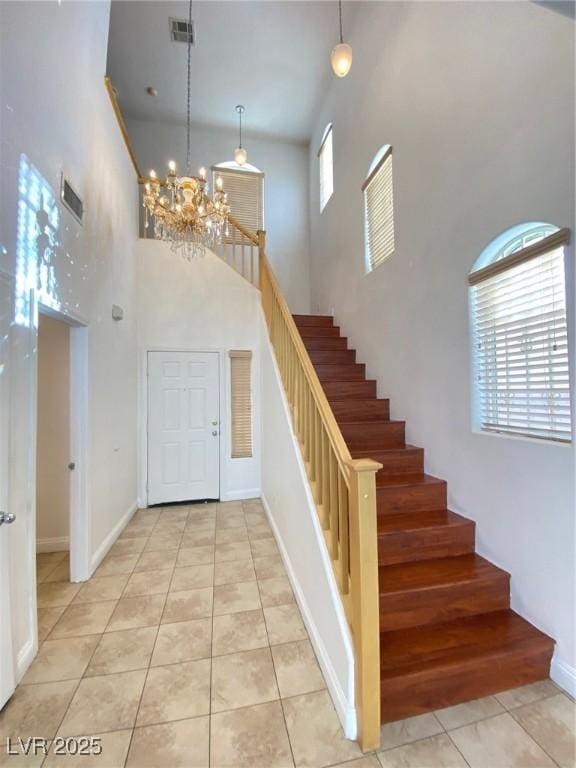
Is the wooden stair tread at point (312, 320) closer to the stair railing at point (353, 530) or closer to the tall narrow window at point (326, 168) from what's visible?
the tall narrow window at point (326, 168)

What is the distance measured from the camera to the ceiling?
4035mm

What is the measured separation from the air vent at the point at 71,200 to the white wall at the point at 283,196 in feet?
13.1

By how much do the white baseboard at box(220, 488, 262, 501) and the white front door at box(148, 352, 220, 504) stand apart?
0.37 feet

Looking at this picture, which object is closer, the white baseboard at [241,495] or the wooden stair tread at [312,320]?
the white baseboard at [241,495]

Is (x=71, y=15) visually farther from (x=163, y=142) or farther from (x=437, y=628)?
→ (x=437, y=628)

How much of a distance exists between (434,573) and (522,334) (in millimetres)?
1521

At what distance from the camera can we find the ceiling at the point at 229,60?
4035mm

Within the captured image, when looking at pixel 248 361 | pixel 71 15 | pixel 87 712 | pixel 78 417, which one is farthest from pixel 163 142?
pixel 87 712

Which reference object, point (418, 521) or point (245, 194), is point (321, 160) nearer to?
point (245, 194)

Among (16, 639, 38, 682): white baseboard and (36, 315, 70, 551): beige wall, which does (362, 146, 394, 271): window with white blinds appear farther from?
(16, 639, 38, 682): white baseboard

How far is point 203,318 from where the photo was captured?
14.9 feet

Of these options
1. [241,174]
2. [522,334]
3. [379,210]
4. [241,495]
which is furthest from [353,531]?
[241,174]

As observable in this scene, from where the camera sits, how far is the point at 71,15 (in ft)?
7.51

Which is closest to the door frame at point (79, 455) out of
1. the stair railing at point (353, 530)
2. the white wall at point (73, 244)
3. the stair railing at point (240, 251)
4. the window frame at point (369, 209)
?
the white wall at point (73, 244)
